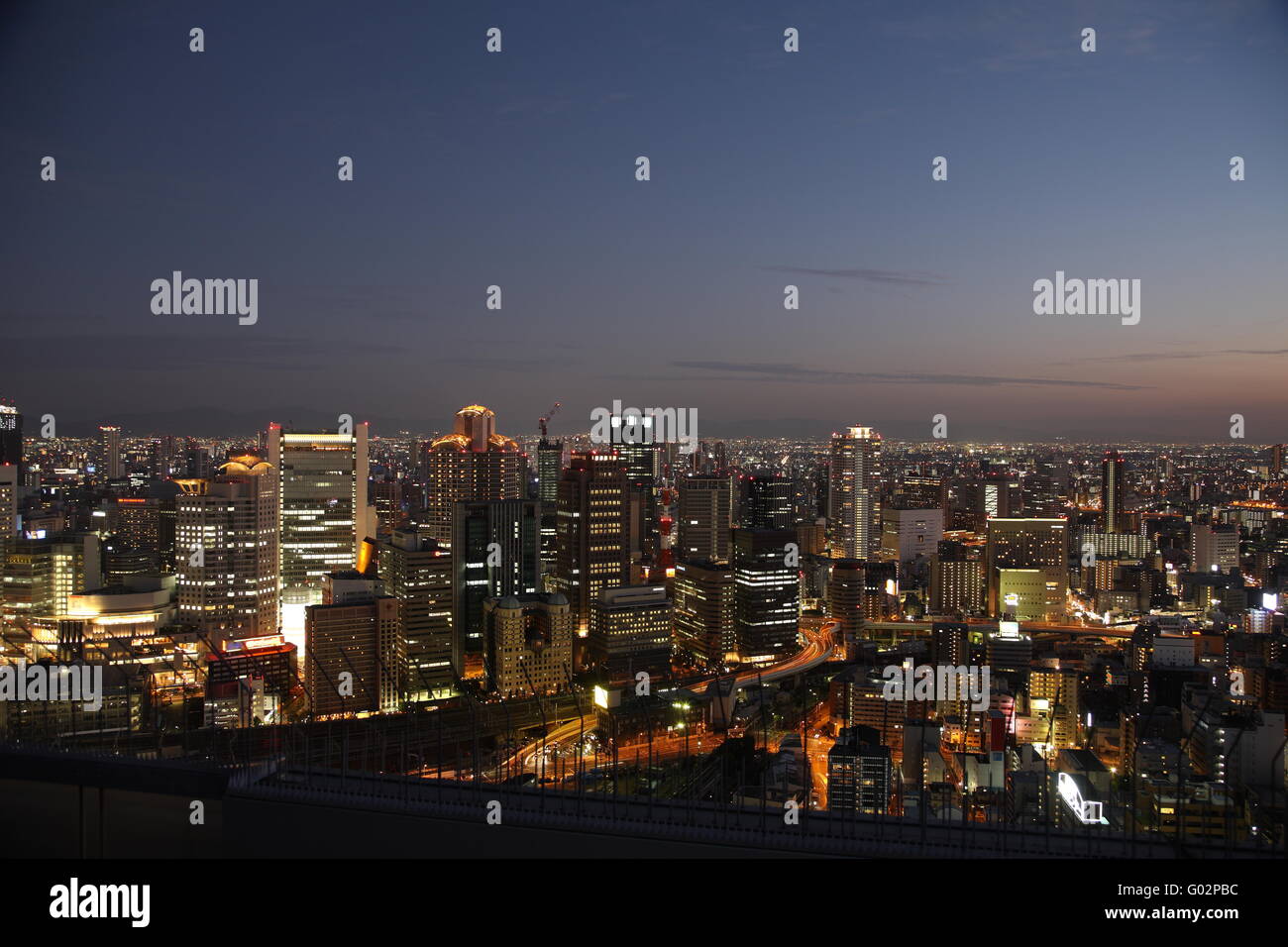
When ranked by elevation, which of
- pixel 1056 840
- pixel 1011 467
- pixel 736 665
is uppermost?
pixel 1011 467

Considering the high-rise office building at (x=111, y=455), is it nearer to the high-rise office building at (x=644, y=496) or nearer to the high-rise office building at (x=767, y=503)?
the high-rise office building at (x=644, y=496)

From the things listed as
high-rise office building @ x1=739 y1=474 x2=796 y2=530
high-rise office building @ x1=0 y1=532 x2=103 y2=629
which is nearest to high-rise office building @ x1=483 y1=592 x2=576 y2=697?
high-rise office building @ x1=0 y1=532 x2=103 y2=629

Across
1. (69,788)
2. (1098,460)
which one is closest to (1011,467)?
(1098,460)

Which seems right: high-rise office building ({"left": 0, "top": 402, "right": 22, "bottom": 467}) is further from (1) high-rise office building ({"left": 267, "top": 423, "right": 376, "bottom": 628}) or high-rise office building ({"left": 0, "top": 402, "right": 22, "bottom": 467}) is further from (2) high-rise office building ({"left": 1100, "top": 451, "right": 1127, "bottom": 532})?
(2) high-rise office building ({"left": 1100, "top": 451, "right": 1127, "bottom": 532})

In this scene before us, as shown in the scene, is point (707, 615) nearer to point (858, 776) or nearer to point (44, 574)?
point (858, 776)

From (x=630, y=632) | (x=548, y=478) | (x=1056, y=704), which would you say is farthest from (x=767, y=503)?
(x=1056, y=704)
